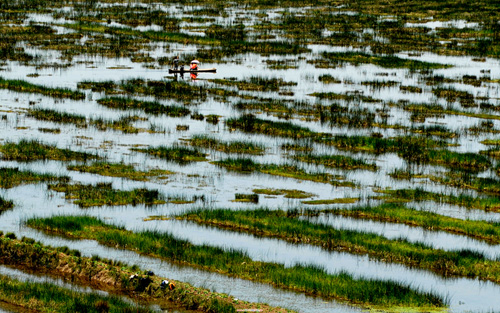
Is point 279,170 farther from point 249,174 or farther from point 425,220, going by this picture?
point 425,220

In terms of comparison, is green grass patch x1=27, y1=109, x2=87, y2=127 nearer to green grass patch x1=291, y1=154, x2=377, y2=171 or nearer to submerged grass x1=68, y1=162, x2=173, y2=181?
submerged grass x1=68, y1=162, x2=173, y2=181

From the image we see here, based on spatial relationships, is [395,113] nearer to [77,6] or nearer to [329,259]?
[329,259]

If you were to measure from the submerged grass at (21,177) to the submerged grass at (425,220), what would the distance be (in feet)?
27.7

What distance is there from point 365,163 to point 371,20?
48.9m

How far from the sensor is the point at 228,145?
30781 millimetres

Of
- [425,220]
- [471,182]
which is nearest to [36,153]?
[425,220]

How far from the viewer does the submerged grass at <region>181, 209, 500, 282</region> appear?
18.0 meters

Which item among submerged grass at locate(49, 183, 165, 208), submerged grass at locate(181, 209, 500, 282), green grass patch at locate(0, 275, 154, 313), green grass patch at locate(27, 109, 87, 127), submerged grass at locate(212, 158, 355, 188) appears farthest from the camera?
green grass patch at locate(27, 109, 87, 127)

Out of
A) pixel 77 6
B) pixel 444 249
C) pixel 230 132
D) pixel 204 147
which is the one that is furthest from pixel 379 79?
pixel 77 6

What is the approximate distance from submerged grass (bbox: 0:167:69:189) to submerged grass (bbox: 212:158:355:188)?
5.89 m

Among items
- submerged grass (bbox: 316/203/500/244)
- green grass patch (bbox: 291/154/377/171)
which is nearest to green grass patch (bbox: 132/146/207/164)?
green grass patch (bbox: 291/154/377/171)

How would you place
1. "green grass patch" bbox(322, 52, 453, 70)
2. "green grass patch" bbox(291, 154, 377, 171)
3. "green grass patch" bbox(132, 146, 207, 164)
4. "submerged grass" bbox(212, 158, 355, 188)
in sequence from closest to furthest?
"submerged grass" bbox(212, 158, 355, 188)
"green grass patch" bbox(291, 154, 377, 171)
"green grass patch" bbox(132, 146, 207, 164)
"green grass patch" bbox(322, 52, 453, 70)

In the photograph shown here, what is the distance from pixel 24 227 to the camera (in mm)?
19906

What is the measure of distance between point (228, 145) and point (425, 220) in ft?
35.3
